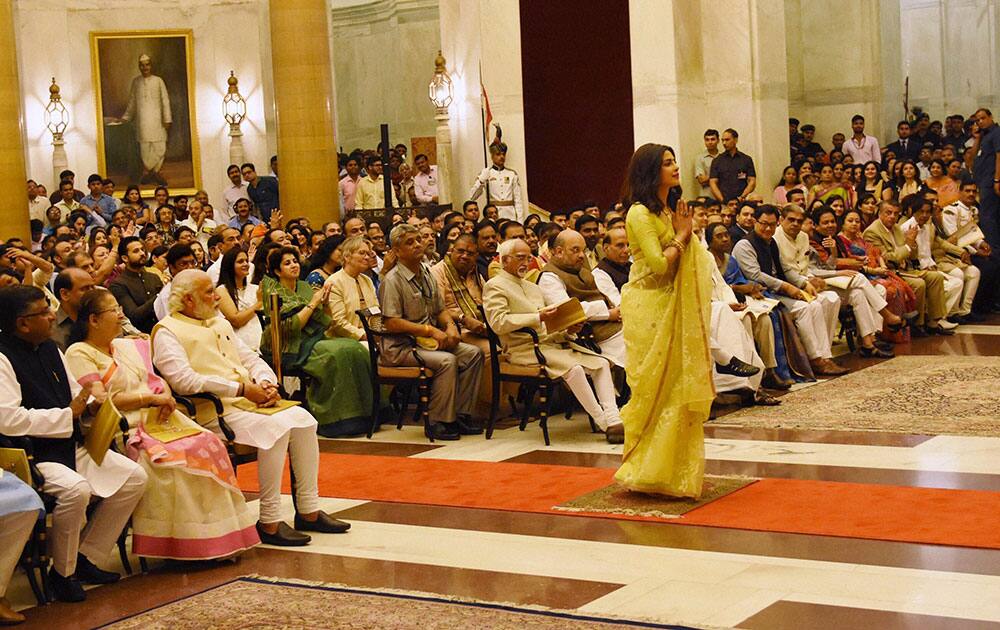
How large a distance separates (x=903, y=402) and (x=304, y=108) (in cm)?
869

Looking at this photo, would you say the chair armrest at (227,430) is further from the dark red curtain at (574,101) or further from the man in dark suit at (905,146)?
the man in dark suit at (905,146)

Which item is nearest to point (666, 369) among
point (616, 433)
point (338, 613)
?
point (616, 433)

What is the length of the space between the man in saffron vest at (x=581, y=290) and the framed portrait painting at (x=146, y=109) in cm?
1346

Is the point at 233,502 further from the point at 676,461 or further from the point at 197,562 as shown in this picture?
the point at 676,461

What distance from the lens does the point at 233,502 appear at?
6387 mm

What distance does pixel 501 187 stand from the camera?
54.1 ft

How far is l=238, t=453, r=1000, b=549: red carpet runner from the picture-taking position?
20.6ft

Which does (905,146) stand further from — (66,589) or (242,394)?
(66,589)

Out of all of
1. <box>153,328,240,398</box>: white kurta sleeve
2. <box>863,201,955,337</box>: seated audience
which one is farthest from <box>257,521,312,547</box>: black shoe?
<box>863,201,955,337</box>: seated audience

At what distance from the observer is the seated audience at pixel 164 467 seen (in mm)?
6215

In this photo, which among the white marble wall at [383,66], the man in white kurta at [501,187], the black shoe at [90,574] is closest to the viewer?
the black shoe at [90,574]

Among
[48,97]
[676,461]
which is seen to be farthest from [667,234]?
[48,97]

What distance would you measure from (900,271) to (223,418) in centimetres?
846

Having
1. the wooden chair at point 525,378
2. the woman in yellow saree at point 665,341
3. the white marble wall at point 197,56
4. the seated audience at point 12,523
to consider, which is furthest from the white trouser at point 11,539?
the white marble wall at point 197,56
